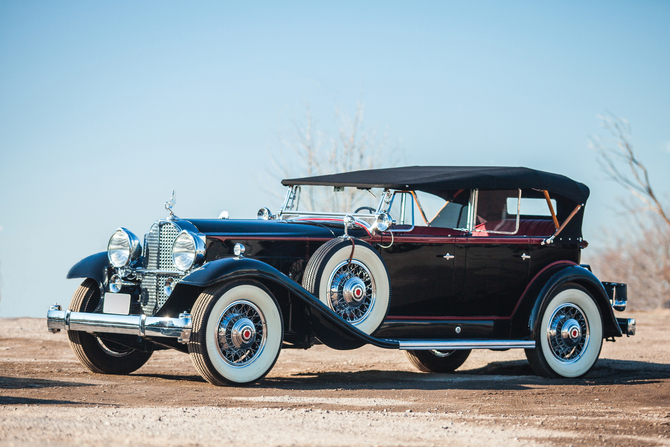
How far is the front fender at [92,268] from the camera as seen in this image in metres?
7.42

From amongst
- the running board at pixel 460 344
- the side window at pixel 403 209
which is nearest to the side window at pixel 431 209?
the side window at pixel 403 209

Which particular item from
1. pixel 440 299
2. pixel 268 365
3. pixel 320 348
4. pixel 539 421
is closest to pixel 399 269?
pixel 440 299

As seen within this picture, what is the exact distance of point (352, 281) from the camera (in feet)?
23.0

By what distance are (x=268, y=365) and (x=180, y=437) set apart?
2281 millimetres

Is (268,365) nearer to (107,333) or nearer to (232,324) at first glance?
(232,324)

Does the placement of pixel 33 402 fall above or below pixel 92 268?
below

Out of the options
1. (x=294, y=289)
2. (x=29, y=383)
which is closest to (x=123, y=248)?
(x=29, y=383)

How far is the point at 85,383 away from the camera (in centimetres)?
670

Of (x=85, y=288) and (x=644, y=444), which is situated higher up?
(x=85, y=288)

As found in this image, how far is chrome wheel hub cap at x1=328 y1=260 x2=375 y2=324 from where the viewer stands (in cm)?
698

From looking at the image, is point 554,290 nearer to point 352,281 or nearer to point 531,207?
point 531,207

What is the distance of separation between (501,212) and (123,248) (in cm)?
374

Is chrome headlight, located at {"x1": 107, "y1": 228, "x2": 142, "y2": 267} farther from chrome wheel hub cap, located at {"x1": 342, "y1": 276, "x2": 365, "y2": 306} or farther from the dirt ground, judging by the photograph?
chrome wheel hub cap, located at {"x1": 342, "y1": 276, "x2": 365, "y2": 306}

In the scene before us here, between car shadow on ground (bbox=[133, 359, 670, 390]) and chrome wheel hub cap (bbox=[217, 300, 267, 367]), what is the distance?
0.30 m
